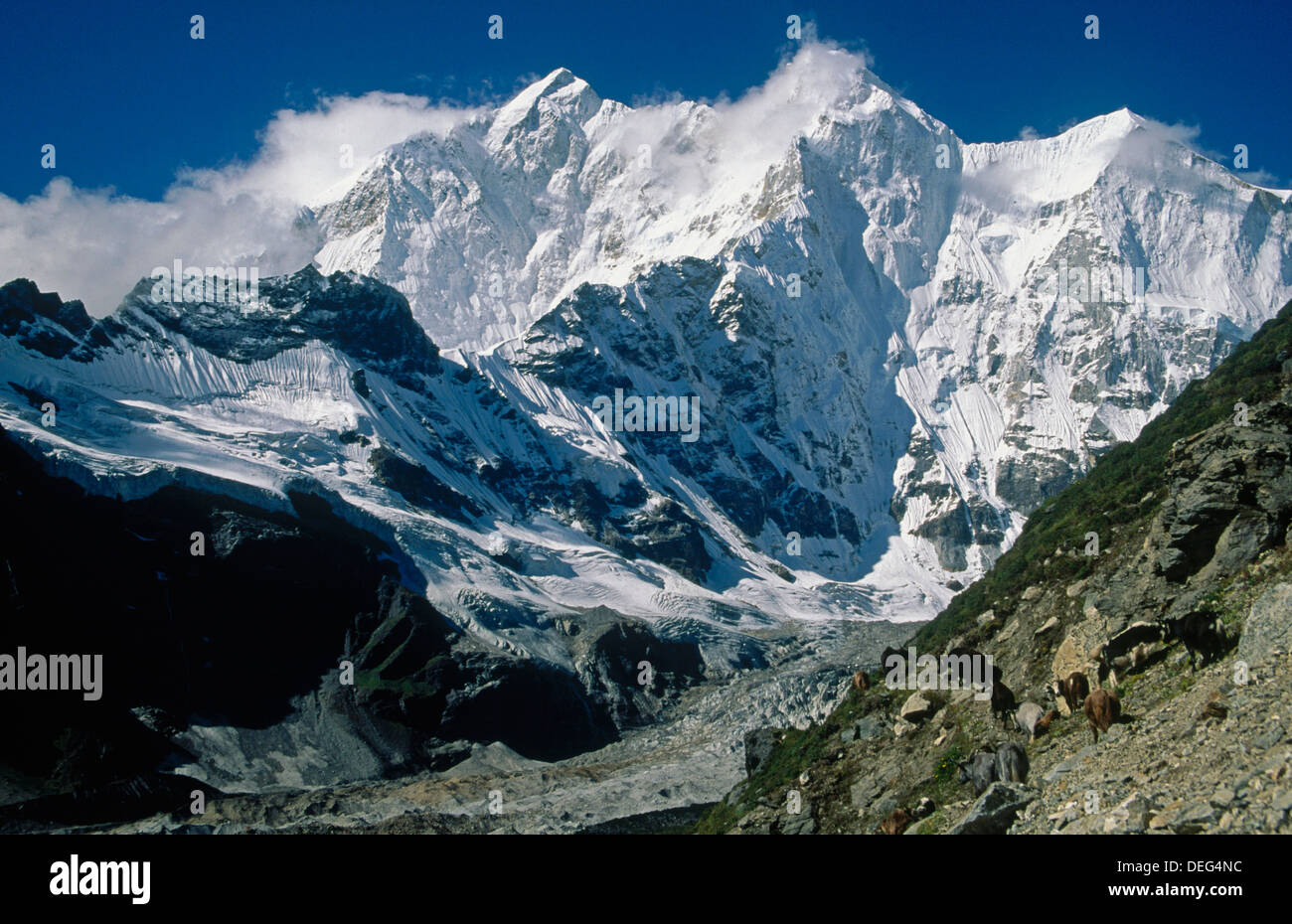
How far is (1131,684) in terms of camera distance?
105 feet

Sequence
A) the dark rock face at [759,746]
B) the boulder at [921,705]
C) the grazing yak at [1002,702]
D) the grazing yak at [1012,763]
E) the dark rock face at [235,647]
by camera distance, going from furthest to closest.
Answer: the dark rock face at [235,647], the dark rock face at [759,746], the boulder at [921,705], the grazing yak at [1002,702], the grazing yak at [1012,763]

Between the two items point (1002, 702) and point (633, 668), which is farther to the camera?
point (633, 668)

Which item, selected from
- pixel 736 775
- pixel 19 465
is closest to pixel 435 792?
pixel 736 775

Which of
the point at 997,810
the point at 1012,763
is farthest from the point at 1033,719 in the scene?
the point at 997,810

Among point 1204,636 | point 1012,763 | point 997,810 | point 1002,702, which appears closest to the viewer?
point 997,810

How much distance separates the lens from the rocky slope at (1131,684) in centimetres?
2472

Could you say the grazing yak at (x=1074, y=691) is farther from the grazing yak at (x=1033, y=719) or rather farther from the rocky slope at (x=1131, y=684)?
Answer: the grazing yak at (x=1033, y=719)

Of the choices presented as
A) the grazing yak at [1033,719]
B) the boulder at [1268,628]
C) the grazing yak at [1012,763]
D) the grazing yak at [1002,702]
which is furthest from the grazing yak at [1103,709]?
the grazing yak at [1002,702]

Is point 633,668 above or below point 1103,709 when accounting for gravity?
below

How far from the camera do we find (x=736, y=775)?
404 ft

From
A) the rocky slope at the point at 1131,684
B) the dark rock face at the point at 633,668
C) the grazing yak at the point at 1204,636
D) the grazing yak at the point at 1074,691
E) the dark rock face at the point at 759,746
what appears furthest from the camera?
the dark rock face at the point at 633,668

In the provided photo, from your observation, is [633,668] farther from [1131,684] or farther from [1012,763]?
[1131,684]
